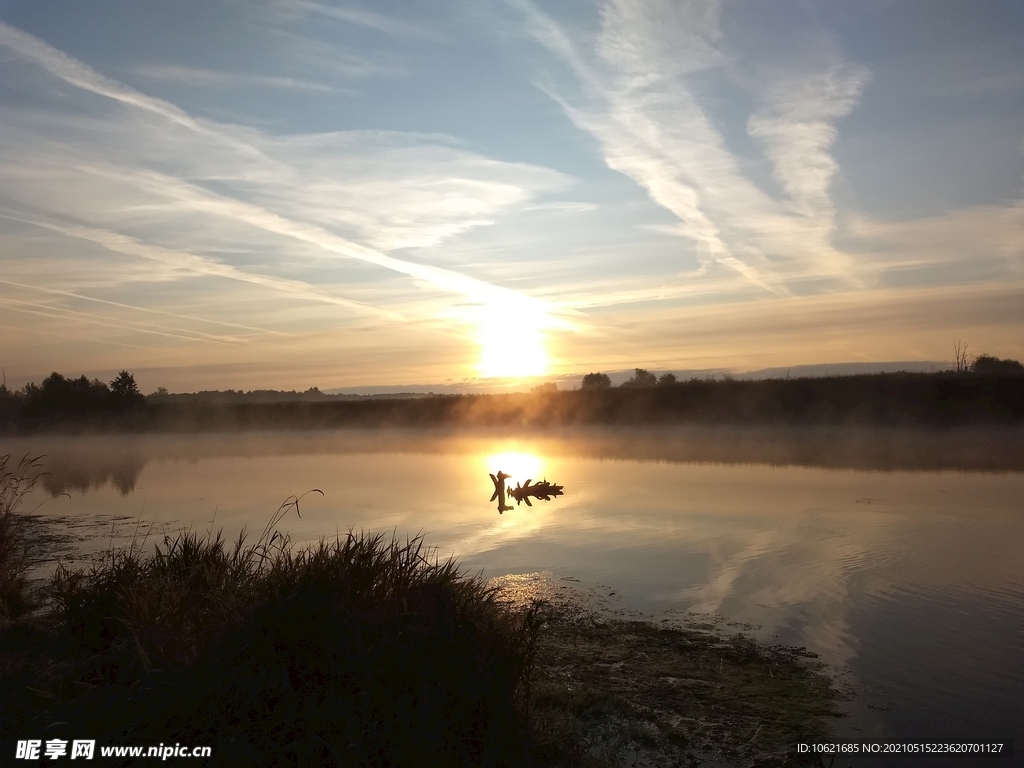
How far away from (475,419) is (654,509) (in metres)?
56.5

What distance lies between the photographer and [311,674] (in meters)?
4.86

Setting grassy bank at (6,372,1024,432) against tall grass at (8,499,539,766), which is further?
grassy bank at (6,372,1024,432)

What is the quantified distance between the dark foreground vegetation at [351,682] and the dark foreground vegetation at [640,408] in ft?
145

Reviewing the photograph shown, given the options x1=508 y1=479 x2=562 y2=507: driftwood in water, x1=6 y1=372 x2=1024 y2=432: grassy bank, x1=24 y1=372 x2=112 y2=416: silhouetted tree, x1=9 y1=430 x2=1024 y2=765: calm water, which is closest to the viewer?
x1=9 y1=430 x2=1024 y2=765: calm water

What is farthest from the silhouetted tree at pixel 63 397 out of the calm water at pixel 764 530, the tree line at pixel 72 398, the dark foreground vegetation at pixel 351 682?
the dark foreground vegetation at pixel 351 682

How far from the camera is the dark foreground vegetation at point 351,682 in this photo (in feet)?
15.2

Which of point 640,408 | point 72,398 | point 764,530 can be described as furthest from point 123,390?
point 764,530

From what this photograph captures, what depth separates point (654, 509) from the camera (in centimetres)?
1742

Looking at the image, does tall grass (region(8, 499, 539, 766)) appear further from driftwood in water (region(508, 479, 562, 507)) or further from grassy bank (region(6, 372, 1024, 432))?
grassy bank (region(6, 372, 1024, 432))

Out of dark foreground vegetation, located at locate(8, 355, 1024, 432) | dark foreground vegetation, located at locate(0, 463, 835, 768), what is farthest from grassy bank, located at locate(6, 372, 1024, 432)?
dark foreground vegetation, located at locate(0, 463, 835, 768)

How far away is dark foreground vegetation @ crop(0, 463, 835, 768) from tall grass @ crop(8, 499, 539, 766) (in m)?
0.01

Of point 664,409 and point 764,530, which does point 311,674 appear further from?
point 664,409

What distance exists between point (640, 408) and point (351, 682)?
181 feet

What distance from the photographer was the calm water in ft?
23.7
